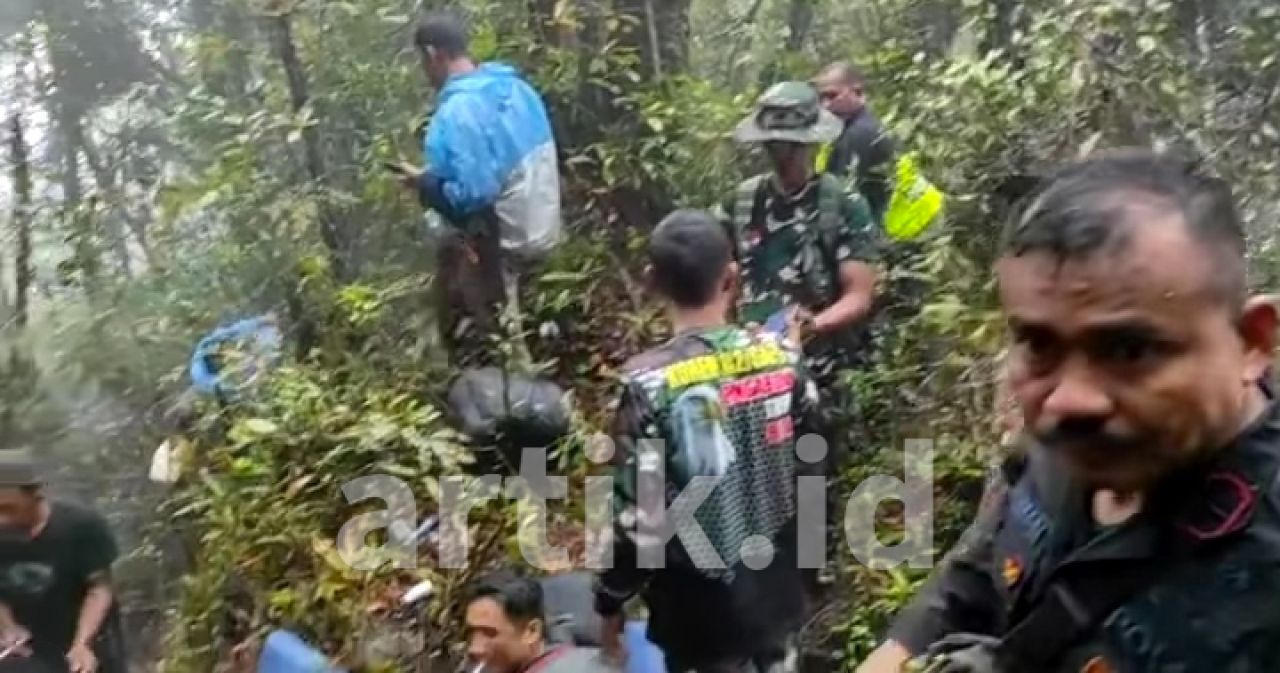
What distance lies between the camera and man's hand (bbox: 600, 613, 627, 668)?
3.44m

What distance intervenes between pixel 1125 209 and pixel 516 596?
3072 millimetres

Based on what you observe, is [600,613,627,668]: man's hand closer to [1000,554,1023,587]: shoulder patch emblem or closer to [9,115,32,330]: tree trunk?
[1000,554,1023,587]: shoulder patch emblem

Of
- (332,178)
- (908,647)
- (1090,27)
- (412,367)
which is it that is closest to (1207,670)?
(908,647)

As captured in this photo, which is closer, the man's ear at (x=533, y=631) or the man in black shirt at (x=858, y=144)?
the man's ear at (x=533, y=631)

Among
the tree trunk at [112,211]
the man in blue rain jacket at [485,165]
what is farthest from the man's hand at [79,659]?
the tree trunk at [112,211]

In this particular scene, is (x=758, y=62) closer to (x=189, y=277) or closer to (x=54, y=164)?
(x=189, y=277)

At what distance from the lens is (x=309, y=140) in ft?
21.5

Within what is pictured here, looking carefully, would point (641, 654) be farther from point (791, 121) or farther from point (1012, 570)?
point (1012, 570)

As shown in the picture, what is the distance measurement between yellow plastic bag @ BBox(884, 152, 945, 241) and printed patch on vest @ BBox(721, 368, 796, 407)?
204cm

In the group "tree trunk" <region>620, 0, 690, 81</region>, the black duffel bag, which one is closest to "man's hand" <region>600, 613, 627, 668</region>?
the black duffel bag

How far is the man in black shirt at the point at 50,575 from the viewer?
471 centimetres

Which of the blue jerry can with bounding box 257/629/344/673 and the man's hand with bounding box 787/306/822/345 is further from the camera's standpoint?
the blue jerry can with bounding box 257/629/344/673

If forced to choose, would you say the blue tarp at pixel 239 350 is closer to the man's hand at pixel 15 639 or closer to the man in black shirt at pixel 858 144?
the man's hand at pixel 15 639

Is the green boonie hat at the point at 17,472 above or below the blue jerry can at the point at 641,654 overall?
below
